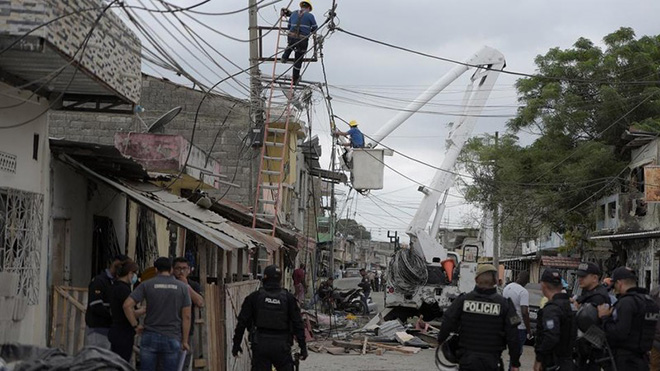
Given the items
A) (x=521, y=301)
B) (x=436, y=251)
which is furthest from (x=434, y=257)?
(x=521, y=301)

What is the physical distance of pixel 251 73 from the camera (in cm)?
2206

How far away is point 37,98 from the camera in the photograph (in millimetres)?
11664

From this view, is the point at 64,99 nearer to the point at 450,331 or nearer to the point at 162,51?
the point at 162,51

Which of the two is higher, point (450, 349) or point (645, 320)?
point (645, 320)

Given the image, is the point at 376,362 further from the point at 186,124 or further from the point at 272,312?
the point at 186,124

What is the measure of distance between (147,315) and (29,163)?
9.04 feet

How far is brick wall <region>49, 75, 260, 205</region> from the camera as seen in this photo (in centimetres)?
2747

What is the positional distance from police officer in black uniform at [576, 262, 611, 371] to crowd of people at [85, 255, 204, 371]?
4.53 meters

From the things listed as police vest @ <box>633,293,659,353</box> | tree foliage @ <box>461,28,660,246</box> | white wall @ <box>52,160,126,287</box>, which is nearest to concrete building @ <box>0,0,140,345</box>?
white wall @ <box>52,160,126,287</box>

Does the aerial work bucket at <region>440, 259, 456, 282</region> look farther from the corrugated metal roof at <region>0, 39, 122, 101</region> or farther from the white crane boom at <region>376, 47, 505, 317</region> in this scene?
the corrugated metal roof at <region>0, 39, 122, 101</region>

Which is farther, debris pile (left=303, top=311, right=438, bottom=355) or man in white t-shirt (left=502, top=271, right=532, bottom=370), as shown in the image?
debris pile (left=303, top=311, right=438, bottom=355)

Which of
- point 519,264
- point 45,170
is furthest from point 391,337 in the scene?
point 519,264

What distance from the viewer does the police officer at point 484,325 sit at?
30.7 ft

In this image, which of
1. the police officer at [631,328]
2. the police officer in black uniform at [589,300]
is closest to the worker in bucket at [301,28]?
the police officer in black uniform at [589,300]
